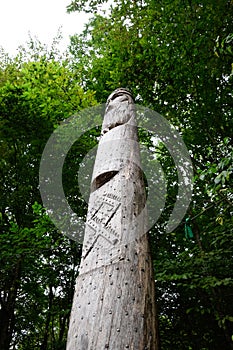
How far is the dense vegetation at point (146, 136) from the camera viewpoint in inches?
188

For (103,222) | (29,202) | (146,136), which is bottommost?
(103,222)

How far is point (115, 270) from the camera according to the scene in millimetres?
Result: 1371

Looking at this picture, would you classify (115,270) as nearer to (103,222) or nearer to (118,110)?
(103,222)

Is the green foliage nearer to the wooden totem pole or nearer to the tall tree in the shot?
the tall tree

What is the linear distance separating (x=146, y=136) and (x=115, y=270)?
18.2ft

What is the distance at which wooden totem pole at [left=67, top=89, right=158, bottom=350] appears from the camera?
3.82ft

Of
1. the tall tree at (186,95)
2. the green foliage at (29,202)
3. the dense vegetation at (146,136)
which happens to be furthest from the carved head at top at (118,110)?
the green foliage at (29,202)

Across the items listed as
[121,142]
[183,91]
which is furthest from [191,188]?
[121,142]

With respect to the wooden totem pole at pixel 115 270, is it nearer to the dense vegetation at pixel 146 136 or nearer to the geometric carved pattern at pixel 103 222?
the geometric carved pattern at pixel 103 222

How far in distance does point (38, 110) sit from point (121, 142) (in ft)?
11.7

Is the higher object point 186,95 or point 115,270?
point 186,95

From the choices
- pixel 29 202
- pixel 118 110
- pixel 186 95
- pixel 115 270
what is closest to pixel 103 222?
pixel 115 270

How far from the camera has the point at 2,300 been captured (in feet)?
23.3

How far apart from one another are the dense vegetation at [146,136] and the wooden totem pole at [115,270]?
222 cm
